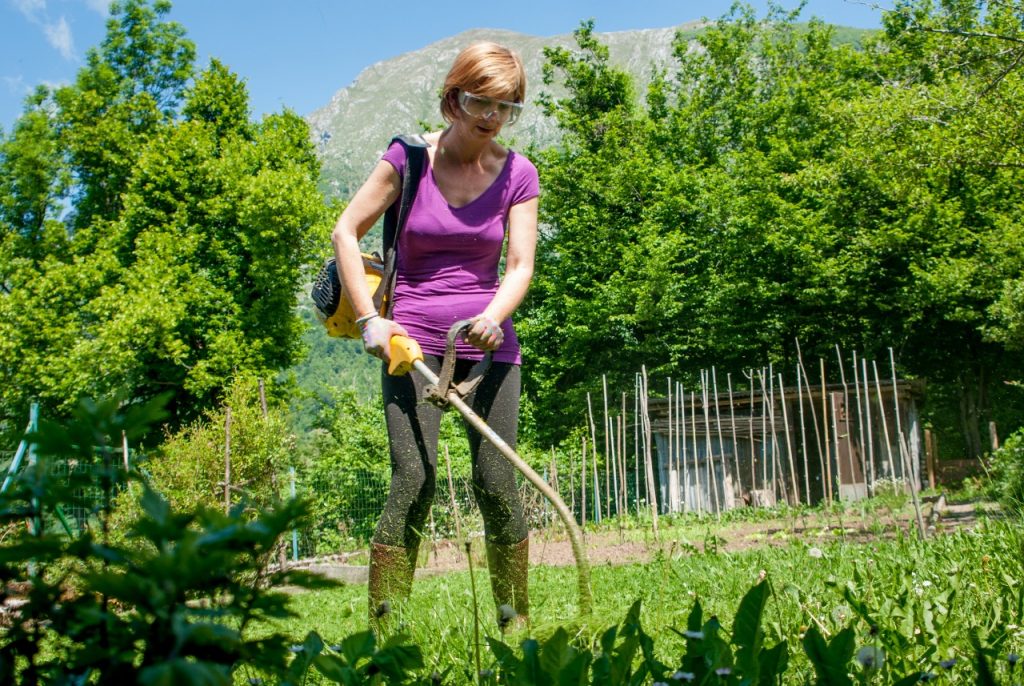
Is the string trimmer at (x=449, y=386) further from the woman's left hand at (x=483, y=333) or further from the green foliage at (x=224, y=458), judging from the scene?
the green foliage at (x=224, y=458)

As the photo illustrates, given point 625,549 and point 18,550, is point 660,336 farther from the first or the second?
point 18,550

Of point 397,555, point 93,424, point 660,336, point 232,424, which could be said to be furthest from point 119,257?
point 93,424

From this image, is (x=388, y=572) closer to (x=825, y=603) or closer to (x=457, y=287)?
(x=457, y=287)

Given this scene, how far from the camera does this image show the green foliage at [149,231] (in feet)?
67.9

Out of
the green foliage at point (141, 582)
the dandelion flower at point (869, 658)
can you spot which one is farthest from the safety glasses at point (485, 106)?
the green foliage at point (141, 582)

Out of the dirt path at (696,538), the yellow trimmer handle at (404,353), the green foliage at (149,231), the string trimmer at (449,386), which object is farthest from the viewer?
the green foliage at (149,231)

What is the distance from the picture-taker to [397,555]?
2.86 m

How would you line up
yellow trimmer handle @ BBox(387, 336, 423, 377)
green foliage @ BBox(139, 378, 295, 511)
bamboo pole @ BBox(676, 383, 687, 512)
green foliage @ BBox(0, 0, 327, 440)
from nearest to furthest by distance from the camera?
yellow trimmer handle @ BBox(387, 336, 423, 377) → green foliage @ BBox(139, 378, 295, 511) → bamboo pole @ BBox(676, 383, 687, 512) → green foliage @ BBox(0, 0, 327, 440)

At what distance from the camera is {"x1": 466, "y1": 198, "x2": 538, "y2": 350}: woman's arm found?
2705 mm

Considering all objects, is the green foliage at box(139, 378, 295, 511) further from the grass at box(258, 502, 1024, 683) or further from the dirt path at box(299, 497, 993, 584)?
the grass at box(258, 502, 1024, 683)

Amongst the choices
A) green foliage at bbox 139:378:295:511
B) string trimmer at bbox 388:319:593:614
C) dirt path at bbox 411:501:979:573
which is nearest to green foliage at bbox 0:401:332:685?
string trimmer at bbox 388:319:593:614

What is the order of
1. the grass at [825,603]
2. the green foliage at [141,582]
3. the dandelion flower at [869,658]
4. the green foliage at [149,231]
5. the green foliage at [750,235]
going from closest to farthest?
1. the green foliage at [141,582]
2. the dandelion flower at [869,658]
3. the grass at [825,603]
4. the green foliage at [149,231]
5. the green foliage at [750,235]

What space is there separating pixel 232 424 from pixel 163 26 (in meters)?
15.8

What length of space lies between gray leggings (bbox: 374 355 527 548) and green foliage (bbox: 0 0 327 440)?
1817 centimetres
